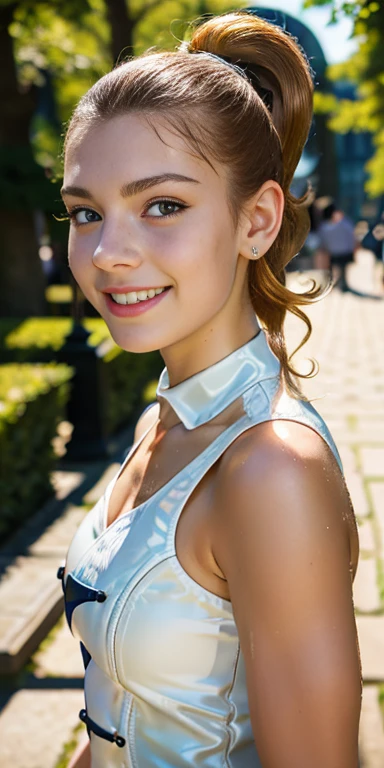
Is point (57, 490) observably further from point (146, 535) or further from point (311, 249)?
point (311, 249)

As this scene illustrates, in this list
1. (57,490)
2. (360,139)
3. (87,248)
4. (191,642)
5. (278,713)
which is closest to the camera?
(278,713)

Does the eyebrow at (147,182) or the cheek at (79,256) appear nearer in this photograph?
the eyebrow at (147,182)

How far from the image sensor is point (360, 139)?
7281 centimetres

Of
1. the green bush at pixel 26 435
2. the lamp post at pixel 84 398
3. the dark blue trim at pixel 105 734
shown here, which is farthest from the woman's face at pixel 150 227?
the lamp post at pixel 84 398

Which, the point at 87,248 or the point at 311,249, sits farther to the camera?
the point at 311,249

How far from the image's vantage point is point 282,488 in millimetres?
1081

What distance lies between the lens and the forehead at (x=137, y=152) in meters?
1.25

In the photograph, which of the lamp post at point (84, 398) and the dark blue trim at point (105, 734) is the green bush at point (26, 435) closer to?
the lamp post at point (84, 398)

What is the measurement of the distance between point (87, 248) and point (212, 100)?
0.32 meters

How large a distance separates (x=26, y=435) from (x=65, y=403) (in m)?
1.41

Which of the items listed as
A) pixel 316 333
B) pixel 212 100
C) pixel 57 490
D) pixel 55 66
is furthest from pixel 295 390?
pixel 55 66

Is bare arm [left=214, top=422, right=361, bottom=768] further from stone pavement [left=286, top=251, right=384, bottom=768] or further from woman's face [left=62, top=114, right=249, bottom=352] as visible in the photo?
stone pavement [left=286, top=251, right=384, bottom=768]

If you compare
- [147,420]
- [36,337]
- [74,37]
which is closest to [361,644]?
[147,420]

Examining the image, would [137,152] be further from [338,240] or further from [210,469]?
[338,240]
